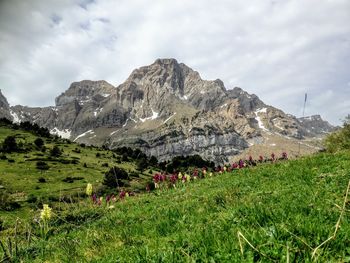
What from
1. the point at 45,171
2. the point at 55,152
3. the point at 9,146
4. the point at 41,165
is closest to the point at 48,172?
the point at 45,171

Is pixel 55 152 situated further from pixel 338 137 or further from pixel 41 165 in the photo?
pixel 338 137

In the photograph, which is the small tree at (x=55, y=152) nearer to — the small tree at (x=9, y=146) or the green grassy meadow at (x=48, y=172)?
the green grassy meadow at (x=48, y=172)

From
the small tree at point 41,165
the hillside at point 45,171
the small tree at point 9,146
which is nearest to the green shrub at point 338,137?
the hillside at point 45,171

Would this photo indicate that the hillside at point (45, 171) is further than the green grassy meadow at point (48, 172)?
No

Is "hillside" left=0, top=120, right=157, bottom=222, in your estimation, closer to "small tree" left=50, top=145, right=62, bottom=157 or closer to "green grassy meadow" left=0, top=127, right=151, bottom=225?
"green grassy meadow" left=0, top=127, right=151, bottom=225

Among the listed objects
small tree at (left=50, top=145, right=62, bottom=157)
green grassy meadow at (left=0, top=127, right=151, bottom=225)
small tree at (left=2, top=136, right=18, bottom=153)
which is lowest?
green grassy meadow at (left=0, top=127, right=151, bottom=225)

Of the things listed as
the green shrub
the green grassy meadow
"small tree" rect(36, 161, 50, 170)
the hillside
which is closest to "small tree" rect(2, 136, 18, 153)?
the hillside

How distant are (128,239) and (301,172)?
35.2ft

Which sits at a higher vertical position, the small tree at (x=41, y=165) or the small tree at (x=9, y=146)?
the small tree at (x=9, y=146)

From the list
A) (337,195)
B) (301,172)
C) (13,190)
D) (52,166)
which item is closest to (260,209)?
(337,195)

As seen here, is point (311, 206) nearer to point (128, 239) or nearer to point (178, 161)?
point (128, 239)

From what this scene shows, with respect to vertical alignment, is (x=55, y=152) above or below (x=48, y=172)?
above

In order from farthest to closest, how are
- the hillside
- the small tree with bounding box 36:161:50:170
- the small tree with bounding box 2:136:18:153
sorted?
1. the small tree with bounding box 2:136:18:153
2. the small tree with bounding box 36:161:50:170
3. the hillside

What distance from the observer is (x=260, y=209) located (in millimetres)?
6613
